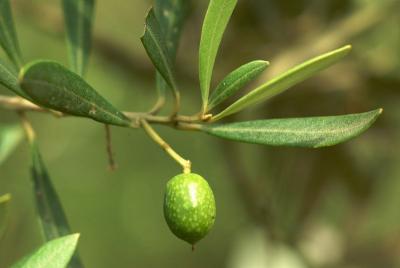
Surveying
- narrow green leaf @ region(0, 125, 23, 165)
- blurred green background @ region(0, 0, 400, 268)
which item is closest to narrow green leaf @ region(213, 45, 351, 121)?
narrow green leaf @ region(0, 125, 23, 165)

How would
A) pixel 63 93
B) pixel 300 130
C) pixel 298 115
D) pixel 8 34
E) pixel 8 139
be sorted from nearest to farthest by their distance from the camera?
pixel 63 93 < pixel 300 130 < pixel 8 34 < pixel 8 139 < pixel 298 115

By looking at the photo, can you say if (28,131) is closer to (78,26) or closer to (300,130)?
(78,26)

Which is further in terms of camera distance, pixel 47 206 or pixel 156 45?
pixel 47 206

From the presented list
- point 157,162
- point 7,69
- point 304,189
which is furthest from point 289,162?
point 7,69

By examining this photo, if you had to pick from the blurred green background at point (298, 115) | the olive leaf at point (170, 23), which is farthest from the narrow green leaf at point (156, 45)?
the blurred green background at point (298, 115)

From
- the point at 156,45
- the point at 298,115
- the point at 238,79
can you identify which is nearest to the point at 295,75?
the point at 238,79

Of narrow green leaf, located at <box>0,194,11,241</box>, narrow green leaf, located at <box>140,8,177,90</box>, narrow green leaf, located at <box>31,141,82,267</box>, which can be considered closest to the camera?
narrow green leaf, located at <box>140,8,177,90</box>

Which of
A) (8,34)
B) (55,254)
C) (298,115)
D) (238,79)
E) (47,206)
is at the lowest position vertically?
(55,254)

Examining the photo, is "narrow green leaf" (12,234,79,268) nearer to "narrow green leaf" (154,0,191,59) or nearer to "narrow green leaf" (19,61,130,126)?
"narrow green leaf" (19,61,130,126)
